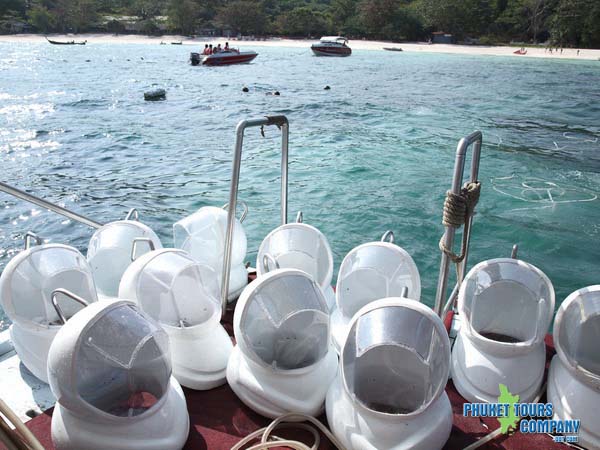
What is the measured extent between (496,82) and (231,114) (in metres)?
14.8

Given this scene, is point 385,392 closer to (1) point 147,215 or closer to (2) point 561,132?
(1) point 147,215

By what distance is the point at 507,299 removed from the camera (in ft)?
8.32

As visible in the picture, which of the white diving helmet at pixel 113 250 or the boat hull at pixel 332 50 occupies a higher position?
the boat hull at pixel 332 50

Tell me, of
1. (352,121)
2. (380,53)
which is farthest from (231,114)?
(380,53)

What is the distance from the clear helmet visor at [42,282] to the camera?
240 centimetres

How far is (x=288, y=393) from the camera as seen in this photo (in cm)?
210

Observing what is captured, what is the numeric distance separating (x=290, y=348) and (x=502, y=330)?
1.17m

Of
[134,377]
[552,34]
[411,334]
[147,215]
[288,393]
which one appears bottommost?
[147,215]

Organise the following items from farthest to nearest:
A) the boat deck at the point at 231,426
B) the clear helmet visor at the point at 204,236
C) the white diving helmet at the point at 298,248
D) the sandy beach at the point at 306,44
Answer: the sandy beach at the point at 306,44
the clear helmet visor at the point at 204,236
the white diving helmet at the point at 298,248
the boat deck at the point at 231,426

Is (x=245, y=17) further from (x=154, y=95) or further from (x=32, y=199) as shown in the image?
(x=32, y=199)

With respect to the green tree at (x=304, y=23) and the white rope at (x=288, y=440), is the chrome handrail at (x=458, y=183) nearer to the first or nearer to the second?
the white rope at (x=288, y=440)

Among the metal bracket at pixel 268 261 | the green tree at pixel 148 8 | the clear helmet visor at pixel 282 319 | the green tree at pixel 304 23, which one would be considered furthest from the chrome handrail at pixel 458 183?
the green tree at pixel 148 8

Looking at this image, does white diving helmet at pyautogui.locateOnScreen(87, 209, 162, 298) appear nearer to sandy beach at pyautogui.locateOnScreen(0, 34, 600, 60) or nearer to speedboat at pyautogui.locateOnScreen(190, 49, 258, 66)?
speedboat at pyautogui.locateOnScreen(190, 49, 258, 66)

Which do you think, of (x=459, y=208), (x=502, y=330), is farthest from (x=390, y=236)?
(x=502, y=330)
